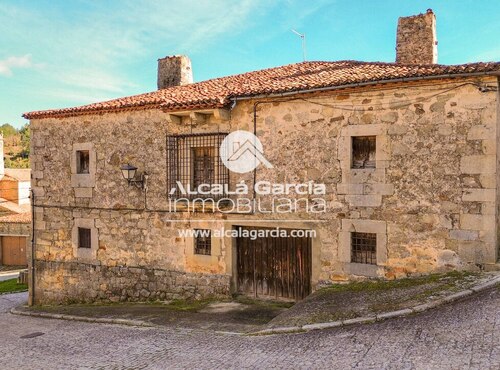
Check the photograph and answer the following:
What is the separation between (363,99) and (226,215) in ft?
12.3

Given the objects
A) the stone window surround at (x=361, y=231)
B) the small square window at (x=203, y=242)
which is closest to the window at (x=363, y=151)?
the stone window surround at (x=361, y=231)

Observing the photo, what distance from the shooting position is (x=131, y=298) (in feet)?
32.7

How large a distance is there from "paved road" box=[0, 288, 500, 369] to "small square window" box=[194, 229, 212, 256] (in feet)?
7.31

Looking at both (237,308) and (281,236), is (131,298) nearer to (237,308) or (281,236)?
(237,308)

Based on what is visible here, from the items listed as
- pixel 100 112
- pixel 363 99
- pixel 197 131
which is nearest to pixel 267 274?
pixel 197 131

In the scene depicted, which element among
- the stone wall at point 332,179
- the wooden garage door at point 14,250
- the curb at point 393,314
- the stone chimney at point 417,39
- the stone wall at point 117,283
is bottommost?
the wooden garage door at point 14,250

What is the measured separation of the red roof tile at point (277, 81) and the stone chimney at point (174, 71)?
7.53 feet

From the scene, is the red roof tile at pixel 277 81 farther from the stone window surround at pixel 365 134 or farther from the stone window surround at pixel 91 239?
the stone window surround at pixel 91 239

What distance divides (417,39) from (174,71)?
748 centimetres

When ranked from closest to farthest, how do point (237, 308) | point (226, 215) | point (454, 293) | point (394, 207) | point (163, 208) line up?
point (454, 293) < point (394, 207) < point (237, 308) < point (226, 215) < point (163, 208)

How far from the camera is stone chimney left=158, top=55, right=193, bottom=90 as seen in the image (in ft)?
44.0

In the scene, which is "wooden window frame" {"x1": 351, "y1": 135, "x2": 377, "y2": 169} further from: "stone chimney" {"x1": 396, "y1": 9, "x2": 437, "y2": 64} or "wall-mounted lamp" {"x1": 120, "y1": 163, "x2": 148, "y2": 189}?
"wall-mounted lamp" {"x1": 120, "y1": 163, "x2": 148, "y2": 189}

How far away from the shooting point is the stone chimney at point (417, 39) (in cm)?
1023

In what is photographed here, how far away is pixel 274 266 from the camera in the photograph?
8805 millimetres
